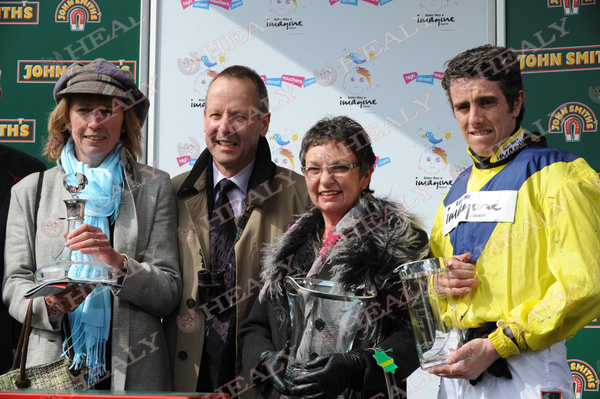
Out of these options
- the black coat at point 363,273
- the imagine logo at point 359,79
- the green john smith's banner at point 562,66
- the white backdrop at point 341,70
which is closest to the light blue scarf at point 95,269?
the black coat at point 363,273

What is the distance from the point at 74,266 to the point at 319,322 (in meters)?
0.79

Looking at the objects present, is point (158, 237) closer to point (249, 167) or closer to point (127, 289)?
point (127, 289)

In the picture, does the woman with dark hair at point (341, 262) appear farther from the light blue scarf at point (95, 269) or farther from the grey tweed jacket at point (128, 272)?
the light blue scarf at point (95, 269)

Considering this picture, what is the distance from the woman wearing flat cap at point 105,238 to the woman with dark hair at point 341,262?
0.39 m

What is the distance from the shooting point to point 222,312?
2.69 metres

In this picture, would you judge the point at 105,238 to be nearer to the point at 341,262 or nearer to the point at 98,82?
the point at 98,82

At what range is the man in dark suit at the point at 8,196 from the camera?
2.96m

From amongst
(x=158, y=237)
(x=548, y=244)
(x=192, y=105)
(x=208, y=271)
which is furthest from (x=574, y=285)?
(x=192, y=105)

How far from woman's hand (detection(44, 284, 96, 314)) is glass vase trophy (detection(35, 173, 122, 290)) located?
0.07 meters

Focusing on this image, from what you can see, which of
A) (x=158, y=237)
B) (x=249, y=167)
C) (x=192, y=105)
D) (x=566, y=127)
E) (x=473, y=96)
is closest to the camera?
(x=473, y=96)

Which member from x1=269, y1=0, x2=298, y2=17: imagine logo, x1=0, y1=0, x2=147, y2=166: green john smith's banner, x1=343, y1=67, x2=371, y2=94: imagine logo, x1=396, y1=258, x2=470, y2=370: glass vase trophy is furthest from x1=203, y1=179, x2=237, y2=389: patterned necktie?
x1=0, y1=0, x2=147, y2=166: green john smith's banner

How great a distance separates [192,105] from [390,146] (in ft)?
3.97

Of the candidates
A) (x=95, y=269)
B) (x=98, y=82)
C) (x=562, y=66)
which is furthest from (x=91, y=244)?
(x=562, y=66)

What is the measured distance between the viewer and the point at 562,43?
13.1 feet
